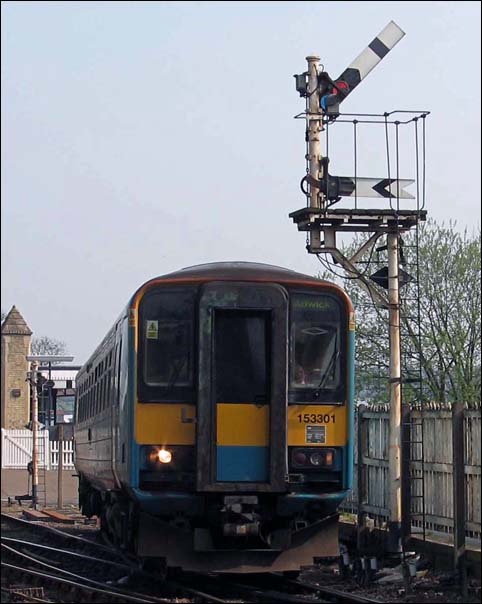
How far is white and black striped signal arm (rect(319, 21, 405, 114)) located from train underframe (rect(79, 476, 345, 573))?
488 centimetres

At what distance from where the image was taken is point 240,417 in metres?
11.5

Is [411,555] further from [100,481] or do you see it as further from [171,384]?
[100,481]

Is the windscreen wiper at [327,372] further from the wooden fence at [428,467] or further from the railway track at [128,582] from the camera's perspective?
the railway track at [128,582]

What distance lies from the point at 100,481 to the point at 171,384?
4.56 metres

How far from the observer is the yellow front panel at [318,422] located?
11.6 metres

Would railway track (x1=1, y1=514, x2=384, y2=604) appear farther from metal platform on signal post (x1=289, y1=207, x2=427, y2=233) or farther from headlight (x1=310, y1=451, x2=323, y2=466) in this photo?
metal platform on signal post (x1=289, y1=207, x2=427, y2=233)

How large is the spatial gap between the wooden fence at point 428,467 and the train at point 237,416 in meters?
1.17

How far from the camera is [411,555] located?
12953mm

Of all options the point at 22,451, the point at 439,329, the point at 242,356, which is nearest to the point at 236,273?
the point at 242,356

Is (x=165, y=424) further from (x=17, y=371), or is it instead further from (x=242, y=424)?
(x=17, y=371)

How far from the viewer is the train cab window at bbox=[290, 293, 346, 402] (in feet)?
38.5

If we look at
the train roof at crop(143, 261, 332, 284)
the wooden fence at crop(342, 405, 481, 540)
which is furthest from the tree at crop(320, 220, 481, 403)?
the train roof at crop(143, 261, 332, 284)

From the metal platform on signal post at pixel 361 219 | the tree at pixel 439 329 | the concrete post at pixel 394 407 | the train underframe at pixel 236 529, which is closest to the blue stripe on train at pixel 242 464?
the train underframe at pixel 236 529

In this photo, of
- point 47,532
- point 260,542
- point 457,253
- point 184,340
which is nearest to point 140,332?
point 184,340
